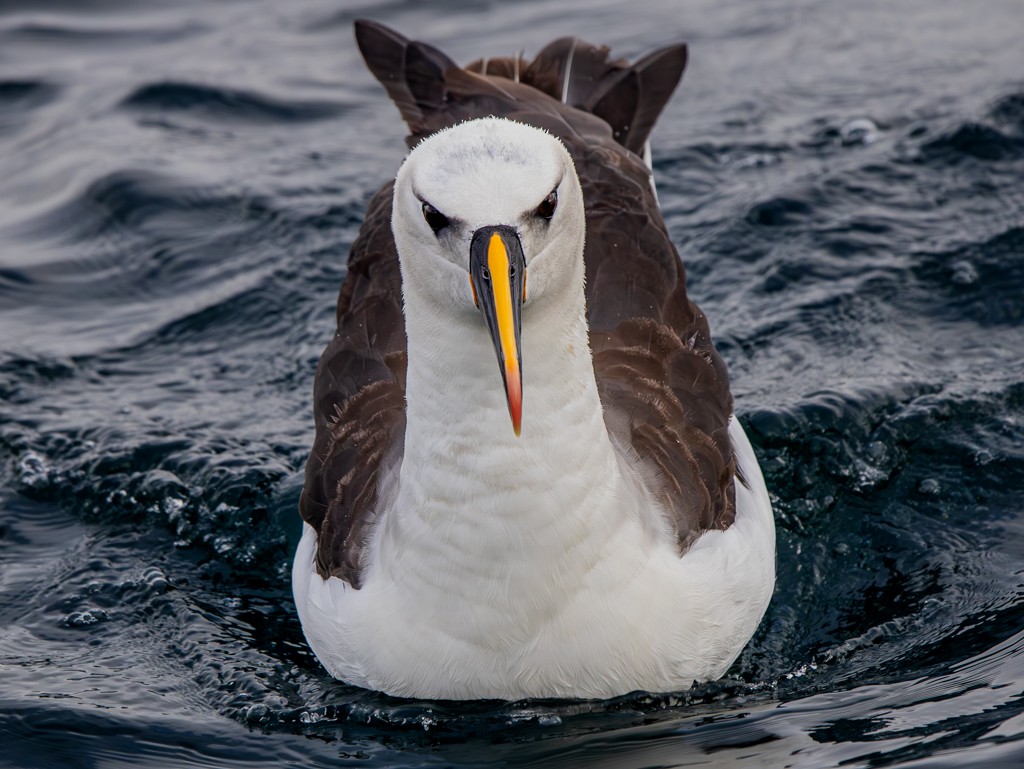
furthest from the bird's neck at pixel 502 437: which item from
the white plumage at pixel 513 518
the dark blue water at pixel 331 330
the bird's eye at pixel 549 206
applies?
the dark blue water at pixel 331 330

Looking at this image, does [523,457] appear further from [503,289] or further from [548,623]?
[503,289]

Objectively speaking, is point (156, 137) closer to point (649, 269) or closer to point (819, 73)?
point (819, 73)

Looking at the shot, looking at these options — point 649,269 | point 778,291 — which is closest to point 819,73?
point 778,291

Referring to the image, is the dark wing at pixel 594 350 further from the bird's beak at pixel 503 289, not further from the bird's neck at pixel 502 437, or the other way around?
the bird's beak at pixel 503 289

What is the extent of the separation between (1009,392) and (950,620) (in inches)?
78.0

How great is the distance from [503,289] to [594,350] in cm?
188


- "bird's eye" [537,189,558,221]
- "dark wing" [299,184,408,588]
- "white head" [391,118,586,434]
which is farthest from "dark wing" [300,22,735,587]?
"bird's eye" [537,189,558,221]

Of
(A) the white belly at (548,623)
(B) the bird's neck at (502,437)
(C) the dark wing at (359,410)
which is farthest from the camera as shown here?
(C) the dark wing at (359,410)

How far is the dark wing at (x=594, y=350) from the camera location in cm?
613

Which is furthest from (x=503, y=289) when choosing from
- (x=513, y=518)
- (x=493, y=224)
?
(x=513, y=518)

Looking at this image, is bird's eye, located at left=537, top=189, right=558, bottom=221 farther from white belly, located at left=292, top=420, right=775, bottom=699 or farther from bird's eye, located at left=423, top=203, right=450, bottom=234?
white belly, located at left=292, top=420, right=775, bottom=699

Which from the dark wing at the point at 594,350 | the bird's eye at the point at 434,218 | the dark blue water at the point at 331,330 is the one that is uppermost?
the bird's eye at the point at 434,218

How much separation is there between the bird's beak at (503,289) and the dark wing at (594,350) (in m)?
1.43

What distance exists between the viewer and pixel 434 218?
491 cm
